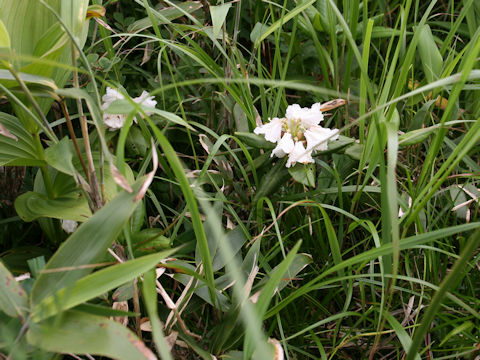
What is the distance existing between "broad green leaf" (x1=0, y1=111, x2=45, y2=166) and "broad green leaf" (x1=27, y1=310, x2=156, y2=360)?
446mm

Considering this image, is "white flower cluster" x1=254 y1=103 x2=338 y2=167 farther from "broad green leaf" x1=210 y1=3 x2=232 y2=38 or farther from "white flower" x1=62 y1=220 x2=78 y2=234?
"white flower" x1=62 y1=220 x2=78 y2=234

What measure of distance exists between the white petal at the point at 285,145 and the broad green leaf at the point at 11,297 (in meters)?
0.55

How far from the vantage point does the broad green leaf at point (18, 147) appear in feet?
3.14

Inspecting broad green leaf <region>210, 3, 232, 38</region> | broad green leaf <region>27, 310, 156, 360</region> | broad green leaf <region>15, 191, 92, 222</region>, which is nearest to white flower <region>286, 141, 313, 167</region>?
broad green leaf <region>210, 3, 232, 38</region>

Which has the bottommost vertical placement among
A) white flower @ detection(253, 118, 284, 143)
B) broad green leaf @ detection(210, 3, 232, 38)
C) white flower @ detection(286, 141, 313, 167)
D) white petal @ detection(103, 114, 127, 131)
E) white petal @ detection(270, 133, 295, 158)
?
white flower @ detection(286, 141, 313, 167)

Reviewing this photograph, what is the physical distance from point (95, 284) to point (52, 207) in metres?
0.38

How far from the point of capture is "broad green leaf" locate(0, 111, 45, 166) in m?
0.96

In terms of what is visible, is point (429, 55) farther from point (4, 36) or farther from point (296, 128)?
point (4, 36)

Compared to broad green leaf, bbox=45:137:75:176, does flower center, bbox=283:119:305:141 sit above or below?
below

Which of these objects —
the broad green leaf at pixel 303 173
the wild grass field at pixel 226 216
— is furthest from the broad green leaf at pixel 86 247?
the broad green leaf at pixel 303 173

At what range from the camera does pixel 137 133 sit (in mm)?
1148

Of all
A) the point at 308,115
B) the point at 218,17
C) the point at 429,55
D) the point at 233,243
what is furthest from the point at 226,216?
the point at 429,55

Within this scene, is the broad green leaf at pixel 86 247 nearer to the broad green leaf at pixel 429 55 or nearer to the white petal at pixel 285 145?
the white petal at pixel 285 145

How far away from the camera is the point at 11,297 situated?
615mm
